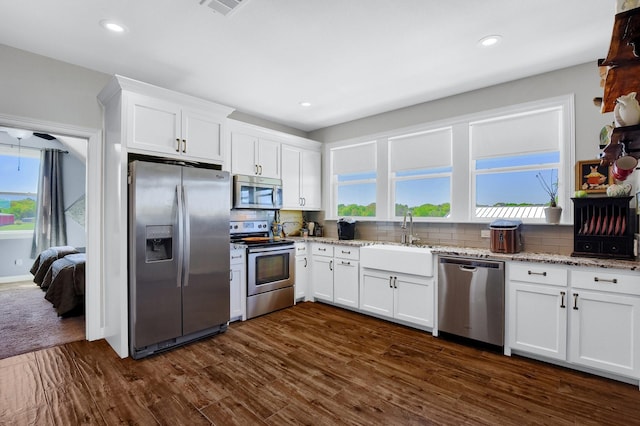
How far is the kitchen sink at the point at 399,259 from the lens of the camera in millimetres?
3328

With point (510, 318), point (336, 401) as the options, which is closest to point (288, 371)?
point (336, 401)

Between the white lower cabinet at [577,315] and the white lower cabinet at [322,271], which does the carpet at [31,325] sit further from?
the white lower cabinet at [577,315]

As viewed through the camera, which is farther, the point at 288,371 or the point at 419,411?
the point at 288,371

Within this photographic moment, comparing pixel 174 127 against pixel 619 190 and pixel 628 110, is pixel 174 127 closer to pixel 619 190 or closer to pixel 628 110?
pixel 628 110

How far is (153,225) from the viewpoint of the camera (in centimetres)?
285

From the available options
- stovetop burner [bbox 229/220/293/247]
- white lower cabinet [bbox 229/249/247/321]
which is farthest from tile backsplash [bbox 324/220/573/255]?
white lower cabinet [bbox 229/249/247/321]

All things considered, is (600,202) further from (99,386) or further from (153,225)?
(99,386)

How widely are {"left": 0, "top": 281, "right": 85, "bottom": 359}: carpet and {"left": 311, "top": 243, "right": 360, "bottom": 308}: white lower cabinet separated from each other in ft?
9.23

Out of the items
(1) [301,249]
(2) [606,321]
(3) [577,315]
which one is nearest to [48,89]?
(1) [301,249]

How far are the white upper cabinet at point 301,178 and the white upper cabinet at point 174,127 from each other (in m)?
1.31

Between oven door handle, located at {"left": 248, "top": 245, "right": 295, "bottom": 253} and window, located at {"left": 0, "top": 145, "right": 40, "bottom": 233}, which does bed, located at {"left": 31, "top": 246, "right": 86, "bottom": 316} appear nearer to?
oven door handle, located at {"left": 248, "top": 245, "right": 295, "bottom": 253}

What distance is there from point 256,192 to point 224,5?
241 cm

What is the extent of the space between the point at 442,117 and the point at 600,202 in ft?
6.11

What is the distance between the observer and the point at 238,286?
371 centimetres
